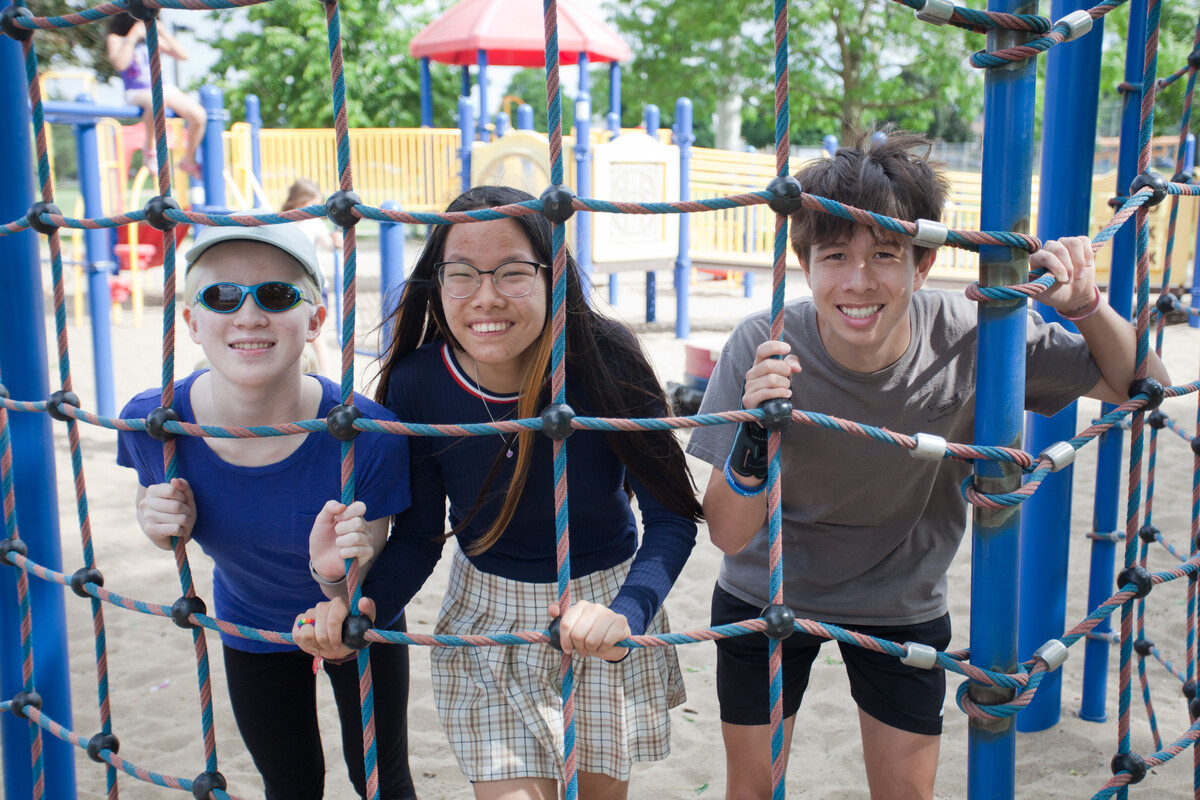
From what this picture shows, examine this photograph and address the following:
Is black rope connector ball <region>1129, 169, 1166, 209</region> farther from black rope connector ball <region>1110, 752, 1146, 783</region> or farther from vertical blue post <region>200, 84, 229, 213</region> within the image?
vertical blue post <region>200, 84, 229, 213</region>

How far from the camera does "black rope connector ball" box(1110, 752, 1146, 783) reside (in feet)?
4.80

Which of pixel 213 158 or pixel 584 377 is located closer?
pixel 584 377

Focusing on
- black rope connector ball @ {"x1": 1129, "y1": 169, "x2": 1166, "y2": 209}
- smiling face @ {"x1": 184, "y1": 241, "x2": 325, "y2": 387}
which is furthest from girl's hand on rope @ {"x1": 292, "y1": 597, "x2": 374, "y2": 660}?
black rope connector ball @ {"x1": 1129, "y1": 169, "x2": 1166, "y2": 209}

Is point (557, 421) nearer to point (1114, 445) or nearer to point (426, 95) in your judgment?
point (1114, 445)

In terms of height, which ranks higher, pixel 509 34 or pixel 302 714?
pixel 509 34

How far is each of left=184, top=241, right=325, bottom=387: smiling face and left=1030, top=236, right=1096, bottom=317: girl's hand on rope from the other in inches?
40.4

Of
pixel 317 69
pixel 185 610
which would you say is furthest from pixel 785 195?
pixel 317 69

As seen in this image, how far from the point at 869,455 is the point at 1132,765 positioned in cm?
57

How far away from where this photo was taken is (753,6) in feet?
59.9

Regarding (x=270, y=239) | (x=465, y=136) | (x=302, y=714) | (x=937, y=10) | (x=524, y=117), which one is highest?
(x=524, y=117)

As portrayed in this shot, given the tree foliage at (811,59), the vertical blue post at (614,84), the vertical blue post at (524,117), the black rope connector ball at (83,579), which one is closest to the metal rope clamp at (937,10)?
the black rope connector ball at (83,579)

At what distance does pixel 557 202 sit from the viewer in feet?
4.02

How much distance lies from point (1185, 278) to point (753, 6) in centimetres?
1150

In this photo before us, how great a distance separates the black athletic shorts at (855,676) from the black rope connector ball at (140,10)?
4.13 ft
